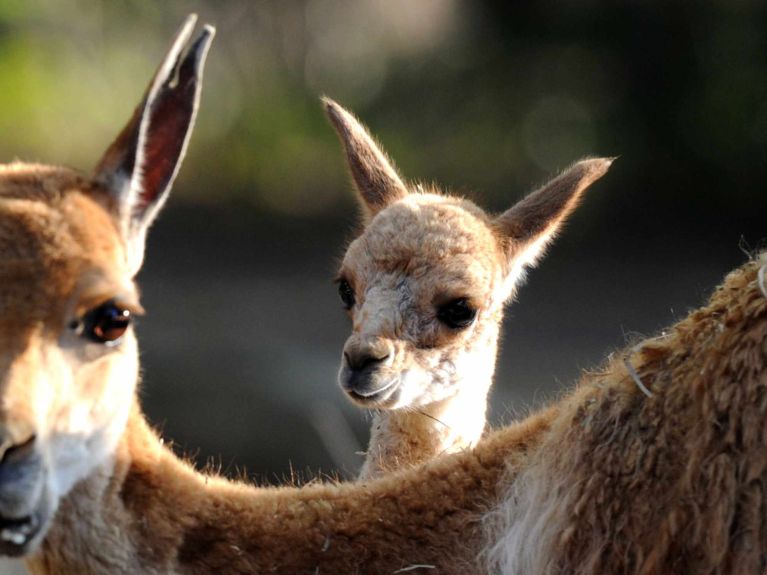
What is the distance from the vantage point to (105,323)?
3.22 m

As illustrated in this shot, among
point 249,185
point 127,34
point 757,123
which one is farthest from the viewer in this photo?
point 127,34

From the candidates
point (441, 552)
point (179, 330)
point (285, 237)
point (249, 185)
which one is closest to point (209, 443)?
point (179, 330)

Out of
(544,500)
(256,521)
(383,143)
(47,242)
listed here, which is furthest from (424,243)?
(383,143)

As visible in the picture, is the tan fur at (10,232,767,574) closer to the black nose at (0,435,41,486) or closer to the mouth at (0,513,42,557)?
the mouth at (0,513,42,557)

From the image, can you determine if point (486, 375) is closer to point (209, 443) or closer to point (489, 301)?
point (489, 301)

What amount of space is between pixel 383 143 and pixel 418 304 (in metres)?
8.36

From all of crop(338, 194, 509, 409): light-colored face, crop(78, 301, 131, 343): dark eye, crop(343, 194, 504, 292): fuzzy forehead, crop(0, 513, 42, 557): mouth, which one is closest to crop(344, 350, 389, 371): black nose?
crop(338, 194, 509, 409): light-colored face

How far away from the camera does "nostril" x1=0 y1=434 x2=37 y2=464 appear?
2930 mm

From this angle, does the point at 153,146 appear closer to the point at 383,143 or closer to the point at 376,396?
the point at 376,396

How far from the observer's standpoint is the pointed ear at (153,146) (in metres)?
3.49

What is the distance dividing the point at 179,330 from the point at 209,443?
2033 mm

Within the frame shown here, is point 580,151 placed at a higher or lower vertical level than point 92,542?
lower

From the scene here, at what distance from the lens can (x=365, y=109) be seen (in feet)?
45.2

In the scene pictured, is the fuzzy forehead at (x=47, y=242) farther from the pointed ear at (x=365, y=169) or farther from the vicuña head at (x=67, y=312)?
the pointed ear at (x=365, y=169)
